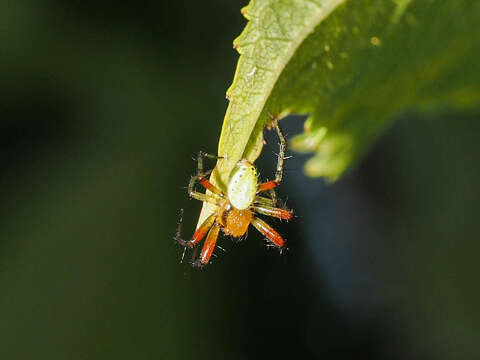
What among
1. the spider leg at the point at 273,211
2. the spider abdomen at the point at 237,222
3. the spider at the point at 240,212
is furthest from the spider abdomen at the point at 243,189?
the spider leg at the point at 273,211

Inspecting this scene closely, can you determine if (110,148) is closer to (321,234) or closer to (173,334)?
(173,334)

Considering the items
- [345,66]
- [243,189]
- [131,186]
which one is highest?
[131,186]

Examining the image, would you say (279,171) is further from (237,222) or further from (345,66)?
(345,66)

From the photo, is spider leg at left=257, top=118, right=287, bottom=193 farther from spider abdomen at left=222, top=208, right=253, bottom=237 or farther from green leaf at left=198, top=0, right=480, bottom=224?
green leaf at left=198, top=0, right=480, bottom=224

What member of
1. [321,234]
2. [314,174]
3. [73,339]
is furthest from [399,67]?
[321,234]

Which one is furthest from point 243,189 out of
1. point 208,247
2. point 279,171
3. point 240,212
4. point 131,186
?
point 131,186

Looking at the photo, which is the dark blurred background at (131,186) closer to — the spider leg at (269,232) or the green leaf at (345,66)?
the spider leg at (269,232)
